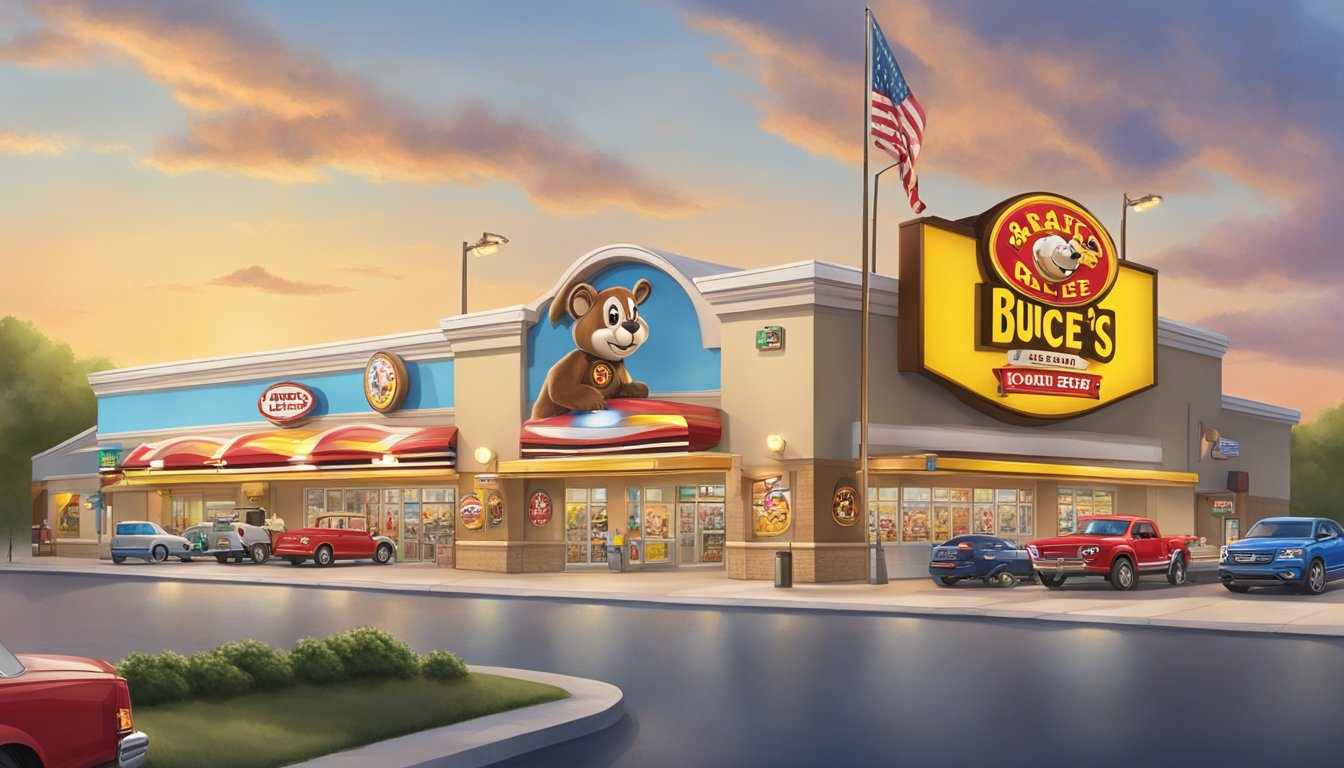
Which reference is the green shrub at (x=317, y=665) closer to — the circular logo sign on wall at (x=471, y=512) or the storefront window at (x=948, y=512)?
the storefront window at (x=948, y=512)

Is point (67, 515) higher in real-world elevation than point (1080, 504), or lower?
lower

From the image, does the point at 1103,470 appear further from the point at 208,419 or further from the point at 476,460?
the point at 208,419

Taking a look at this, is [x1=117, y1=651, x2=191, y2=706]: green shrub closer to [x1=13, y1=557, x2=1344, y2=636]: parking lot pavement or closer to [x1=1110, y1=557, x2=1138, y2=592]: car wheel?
[x1=13, y1=557, x2=1344, y2=636]: parking lot pavement

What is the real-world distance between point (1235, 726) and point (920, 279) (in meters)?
24.9

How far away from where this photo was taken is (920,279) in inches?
Result: 1427

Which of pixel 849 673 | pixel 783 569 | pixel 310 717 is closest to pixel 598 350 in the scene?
pixel 783 569

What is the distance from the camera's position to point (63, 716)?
25.7ft

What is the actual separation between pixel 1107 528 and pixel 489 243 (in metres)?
21.4

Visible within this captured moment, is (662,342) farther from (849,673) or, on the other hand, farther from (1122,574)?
(849,673)

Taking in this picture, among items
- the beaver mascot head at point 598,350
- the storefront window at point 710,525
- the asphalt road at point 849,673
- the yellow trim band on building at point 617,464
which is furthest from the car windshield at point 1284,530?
the beaver mascot head at point 598,350

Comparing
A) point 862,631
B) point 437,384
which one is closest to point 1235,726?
point 862,631

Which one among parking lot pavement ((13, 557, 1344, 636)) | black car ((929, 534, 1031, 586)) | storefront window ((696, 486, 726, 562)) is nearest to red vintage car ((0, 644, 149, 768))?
parking lot pavement ((13, 557, 1344, 636))

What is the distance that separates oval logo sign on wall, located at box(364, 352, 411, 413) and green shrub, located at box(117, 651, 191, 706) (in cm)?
3385

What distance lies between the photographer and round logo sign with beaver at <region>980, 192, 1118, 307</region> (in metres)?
38.8
